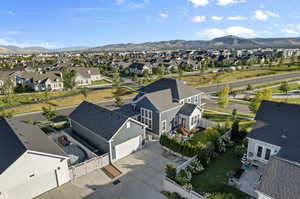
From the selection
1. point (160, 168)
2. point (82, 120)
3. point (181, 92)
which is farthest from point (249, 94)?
point (82, 120)

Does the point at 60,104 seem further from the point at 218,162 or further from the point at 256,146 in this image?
the point at 256,146

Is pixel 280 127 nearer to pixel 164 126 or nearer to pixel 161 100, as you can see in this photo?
pixel 164 126

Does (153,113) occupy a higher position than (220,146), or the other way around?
(153,113)

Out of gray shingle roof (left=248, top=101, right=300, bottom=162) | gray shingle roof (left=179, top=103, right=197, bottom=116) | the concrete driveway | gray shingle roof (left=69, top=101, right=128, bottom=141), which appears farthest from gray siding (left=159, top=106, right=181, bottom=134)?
gray shingle roof (left=248, top=101, right=300, bottom=162)

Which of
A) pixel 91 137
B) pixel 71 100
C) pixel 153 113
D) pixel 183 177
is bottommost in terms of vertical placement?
pixel 71 100

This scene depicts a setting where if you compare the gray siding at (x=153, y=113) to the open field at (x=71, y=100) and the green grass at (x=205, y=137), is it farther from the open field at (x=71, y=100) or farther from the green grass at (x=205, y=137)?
the open field at (x=71, y=100)

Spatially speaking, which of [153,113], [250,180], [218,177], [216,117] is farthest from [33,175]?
[216,117]
